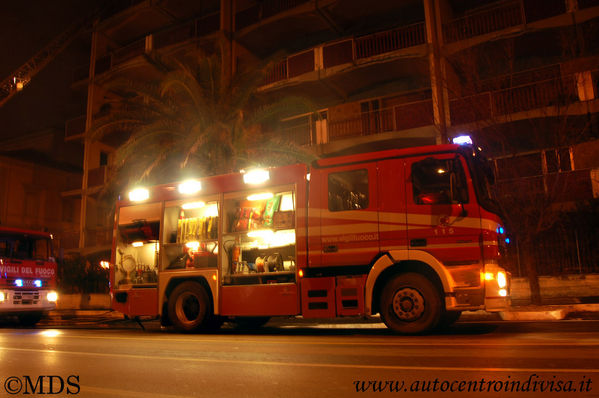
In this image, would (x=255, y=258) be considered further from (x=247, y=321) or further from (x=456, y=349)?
(x=456, y=349)

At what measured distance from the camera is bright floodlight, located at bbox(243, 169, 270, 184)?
947 cm

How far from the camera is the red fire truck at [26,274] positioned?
13531mm

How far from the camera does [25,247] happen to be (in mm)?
14289

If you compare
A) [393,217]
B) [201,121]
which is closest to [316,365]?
[393,217]

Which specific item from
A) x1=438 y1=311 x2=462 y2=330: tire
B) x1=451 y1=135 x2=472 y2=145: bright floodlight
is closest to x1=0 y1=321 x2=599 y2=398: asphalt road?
x1=438 y1=311 x2=462 y2=330: tire

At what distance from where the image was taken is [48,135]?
35.7m

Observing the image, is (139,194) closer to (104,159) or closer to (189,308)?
(189,308)

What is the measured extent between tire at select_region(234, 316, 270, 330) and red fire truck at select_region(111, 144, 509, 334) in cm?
11

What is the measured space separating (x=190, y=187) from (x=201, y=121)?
252 inches

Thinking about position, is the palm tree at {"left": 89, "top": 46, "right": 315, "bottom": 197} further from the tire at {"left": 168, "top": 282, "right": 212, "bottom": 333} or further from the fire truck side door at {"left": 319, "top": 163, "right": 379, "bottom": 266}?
the fire truck side door at {"left": 319, "top": 163, "right": 379, "bottom": 266}

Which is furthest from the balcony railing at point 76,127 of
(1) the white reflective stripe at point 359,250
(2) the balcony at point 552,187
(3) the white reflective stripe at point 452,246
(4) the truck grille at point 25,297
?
(3) the white reflective stripe at point 452,246

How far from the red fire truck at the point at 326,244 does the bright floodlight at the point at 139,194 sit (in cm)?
3

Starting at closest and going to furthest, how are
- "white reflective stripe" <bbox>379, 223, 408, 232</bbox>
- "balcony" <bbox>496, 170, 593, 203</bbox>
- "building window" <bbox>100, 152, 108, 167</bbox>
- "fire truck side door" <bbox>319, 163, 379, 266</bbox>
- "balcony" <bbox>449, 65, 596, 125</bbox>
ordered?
"white reflective stripe" <bbox>379, 223, 408, 232</bbox> → "fire truck side door" <bbox>319, 163, 379, 266</bbox> → "balcony" <bbox>496, 170, 593, 203</bbox> → "balcony" <bbox>449, 65, 596, 125</bbox> → "building window" <bbox>100, 152, 108, 167</bbox>

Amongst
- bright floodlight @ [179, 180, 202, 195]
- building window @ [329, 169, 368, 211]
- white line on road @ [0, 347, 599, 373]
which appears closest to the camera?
white line on road @ [0, 347, 599, 373]
